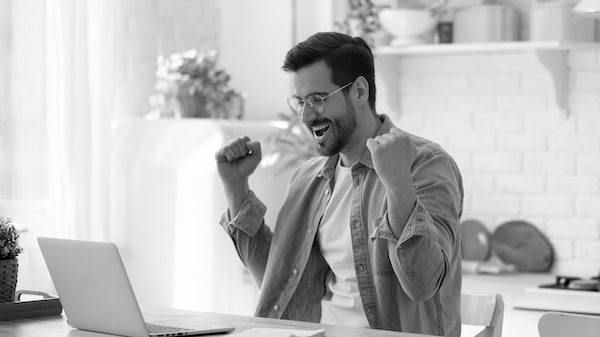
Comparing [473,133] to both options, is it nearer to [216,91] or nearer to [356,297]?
[216,91]

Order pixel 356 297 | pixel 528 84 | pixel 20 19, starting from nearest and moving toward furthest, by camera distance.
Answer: pixel 356 297
pixel 20 19
pixel 528 84

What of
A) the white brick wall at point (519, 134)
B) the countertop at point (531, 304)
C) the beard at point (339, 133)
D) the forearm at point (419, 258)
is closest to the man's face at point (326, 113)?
the beard at point (339, 133)

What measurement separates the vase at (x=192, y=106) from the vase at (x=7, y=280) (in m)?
1.76

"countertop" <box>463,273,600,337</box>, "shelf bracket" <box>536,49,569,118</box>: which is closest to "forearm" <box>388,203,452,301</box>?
"countertop" <box>463,273,600,337</box>

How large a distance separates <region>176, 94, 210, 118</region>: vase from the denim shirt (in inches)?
51.8

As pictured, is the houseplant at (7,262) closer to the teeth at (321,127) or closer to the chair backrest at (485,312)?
the teeth at (321,127)

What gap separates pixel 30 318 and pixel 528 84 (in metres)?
2.34

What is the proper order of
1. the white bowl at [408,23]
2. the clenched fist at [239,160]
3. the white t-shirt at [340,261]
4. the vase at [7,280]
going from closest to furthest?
the vase at [7,280]
the white t-shirt at [340,261]
the clenched fist at [239,160]
the white bowl at [408,23]

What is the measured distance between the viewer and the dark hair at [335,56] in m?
2.58

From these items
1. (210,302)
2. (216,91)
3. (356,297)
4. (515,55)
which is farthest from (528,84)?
(356,297)

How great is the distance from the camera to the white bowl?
3.95 meters

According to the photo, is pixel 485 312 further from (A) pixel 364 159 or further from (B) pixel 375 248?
(A) pixel 364 159

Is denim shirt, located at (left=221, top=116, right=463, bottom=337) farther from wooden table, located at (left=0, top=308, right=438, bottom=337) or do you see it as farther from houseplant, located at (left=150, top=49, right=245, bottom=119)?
houseplant, located at (left=150, top=49, right=245, bottom=119)

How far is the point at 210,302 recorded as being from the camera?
396cm
